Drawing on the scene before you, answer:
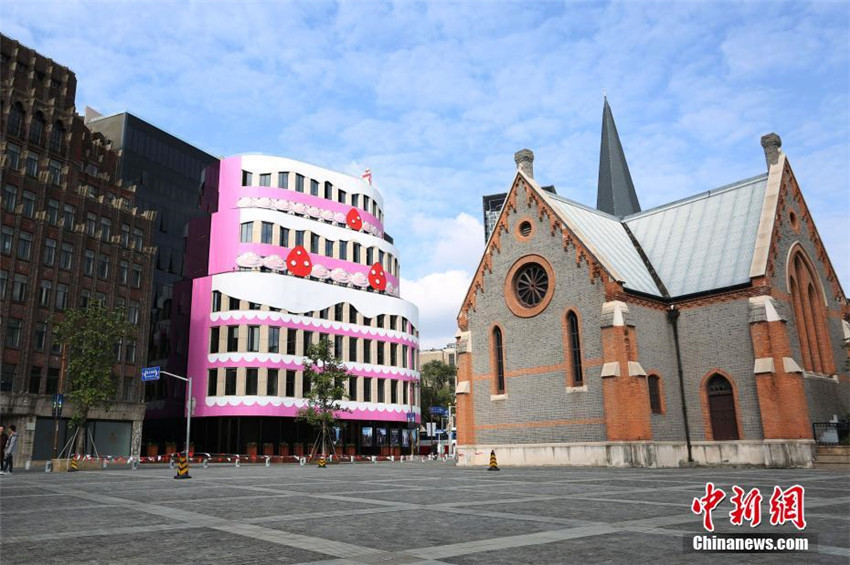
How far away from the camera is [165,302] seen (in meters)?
68.3

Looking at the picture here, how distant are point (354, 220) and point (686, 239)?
40498 mm

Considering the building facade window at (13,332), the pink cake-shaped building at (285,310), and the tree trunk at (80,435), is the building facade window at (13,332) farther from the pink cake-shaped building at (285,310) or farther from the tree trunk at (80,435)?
the pink cake-shaped building at (285,310)

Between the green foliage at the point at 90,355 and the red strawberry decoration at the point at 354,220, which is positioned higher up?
the red strawberry decoration at the point at 354,220

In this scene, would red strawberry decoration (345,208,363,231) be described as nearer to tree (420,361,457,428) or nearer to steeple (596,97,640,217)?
steeple (596,97,640,217)

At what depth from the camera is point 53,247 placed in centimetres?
5191

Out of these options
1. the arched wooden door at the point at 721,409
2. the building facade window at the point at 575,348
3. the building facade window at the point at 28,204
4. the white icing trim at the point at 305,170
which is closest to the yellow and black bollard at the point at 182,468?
Result: the building facade window at the point at 575,348

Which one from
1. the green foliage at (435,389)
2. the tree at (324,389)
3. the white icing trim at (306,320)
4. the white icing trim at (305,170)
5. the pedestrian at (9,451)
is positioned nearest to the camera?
the pedestrian at (9,451)

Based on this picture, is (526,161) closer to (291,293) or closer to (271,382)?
(291,293)

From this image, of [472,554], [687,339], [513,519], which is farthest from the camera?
[687,339]

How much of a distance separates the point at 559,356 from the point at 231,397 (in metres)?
34.0

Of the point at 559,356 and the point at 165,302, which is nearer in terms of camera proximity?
the point at 559,356

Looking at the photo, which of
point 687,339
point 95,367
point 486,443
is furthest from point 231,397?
point 687,339

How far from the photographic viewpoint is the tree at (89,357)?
40188mm

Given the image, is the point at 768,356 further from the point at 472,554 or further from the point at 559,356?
the point at 472,554
